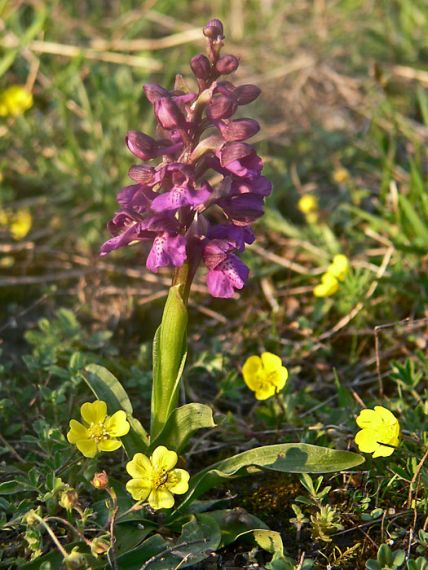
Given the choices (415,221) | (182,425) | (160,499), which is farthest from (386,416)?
(415,221)

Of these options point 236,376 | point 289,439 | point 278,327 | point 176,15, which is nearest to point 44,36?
point 176,15

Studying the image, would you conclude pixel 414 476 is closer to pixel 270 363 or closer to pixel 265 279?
pixel 270 363

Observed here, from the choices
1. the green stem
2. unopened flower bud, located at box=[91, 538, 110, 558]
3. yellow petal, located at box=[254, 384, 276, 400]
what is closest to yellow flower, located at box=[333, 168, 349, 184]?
yellow petal, located at box=[254, 384, 276, 400]

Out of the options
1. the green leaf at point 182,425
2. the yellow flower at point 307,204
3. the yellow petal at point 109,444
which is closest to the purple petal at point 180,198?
the green leaf at point 182,425

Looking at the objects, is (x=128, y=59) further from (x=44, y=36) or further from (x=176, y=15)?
(x=176, y=15)

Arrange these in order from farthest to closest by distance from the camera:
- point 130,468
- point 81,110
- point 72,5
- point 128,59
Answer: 1. point 72,5
2. point 128,59
3. point 81,110
4. point 130,468

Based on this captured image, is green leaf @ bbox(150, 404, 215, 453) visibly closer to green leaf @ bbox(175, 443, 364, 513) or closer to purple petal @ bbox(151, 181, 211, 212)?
green leaf @ bbox(175, 443, 364, 513)
